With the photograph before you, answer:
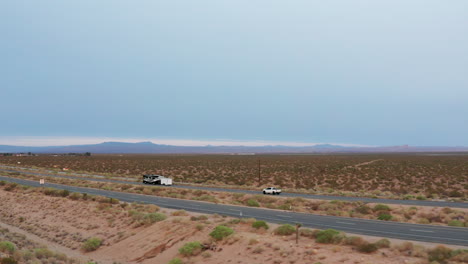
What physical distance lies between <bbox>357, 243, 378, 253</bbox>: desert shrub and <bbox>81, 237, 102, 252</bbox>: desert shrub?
708 inches

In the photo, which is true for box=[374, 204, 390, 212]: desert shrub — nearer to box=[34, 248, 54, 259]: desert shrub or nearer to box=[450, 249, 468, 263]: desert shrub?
box=[450, 249, 468, 263]: desert shrub

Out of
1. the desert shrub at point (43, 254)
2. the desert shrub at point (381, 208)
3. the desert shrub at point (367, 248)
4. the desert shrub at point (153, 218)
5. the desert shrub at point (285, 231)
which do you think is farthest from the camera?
the desert shrub at point (381, 208)

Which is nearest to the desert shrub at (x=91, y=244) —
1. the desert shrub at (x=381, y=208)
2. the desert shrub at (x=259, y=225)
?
the desert shrub at (x=259, y=225)

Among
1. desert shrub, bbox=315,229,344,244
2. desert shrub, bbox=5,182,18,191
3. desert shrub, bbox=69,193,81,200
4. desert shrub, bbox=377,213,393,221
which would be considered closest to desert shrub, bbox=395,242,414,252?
desert shrub, bbox=315,229,344,244

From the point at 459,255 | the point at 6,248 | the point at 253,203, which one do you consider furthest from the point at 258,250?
the point at 253,203

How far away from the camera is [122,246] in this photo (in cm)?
2741

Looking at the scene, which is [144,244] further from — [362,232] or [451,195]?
[451,195]

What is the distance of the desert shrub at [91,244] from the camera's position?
90.2 feet

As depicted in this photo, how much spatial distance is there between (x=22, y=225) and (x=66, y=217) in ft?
12.3

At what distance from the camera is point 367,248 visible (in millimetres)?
19594

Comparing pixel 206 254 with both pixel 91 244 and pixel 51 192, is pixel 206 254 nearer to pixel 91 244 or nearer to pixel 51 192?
pixel 91 244

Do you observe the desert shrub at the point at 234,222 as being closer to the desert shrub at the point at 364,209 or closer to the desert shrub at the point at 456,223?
the desert shrub at the point at 364,209

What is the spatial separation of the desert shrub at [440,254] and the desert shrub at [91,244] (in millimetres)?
21202

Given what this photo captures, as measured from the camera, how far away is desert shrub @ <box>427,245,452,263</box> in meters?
17.4
